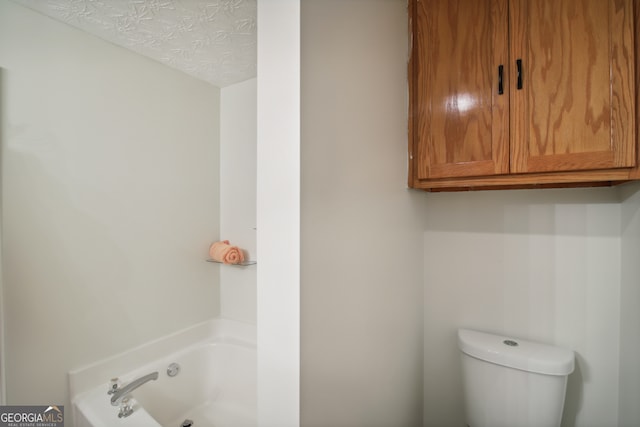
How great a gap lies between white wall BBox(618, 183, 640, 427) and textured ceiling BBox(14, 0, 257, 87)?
5.67 feet

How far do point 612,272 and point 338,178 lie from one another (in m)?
1.25

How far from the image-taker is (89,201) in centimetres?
141

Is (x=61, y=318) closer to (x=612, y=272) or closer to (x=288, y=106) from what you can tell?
(x=288, y=106)

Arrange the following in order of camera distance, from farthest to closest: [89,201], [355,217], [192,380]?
[192,380], [89,201], [355,217]

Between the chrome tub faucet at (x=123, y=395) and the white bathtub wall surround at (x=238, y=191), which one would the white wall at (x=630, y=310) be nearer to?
the white bathtub wall surround at (x=238, y=191)

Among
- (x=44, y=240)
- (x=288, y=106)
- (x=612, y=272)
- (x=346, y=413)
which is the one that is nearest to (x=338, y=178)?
(x=288, y=106)

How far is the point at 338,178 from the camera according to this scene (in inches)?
31.8

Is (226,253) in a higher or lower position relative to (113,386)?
higher

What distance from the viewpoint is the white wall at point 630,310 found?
988 mm

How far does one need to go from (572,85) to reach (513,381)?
1140mm

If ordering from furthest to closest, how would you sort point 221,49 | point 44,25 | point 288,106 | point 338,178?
1. point 221,49
2. point 44,25
3. point 338,178
4. point 288,106

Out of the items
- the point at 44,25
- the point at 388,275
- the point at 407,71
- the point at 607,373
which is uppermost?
the point at 44,25

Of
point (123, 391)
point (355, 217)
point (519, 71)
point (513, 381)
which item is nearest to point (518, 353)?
point (513, 381)

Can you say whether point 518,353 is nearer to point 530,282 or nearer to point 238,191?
point 530,282
